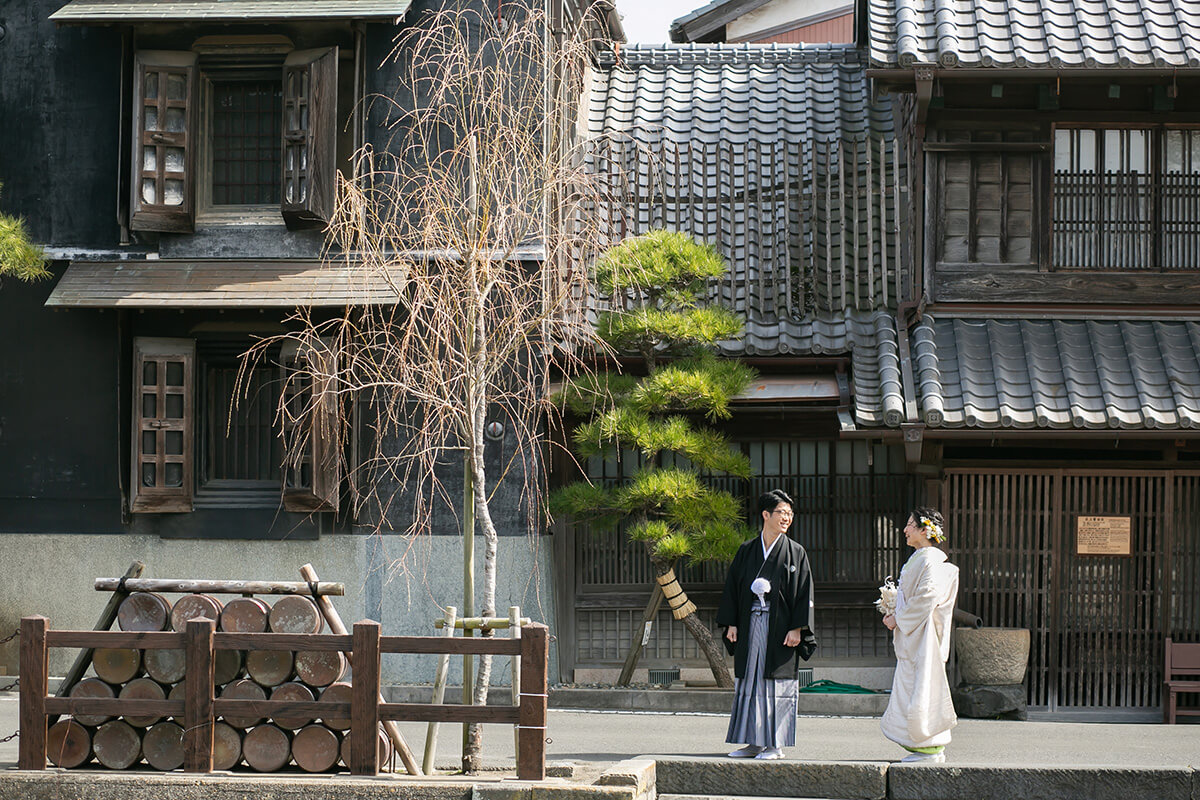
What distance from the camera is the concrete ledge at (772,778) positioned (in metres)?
8.85

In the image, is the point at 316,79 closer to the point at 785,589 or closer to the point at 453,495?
the point at 453,495

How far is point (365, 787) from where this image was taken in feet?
26.1

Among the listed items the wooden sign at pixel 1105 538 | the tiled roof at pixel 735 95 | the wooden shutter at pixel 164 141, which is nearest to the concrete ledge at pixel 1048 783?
the wooden sign at pixel 1105 538

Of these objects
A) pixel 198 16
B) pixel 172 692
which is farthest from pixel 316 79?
pixel 172 692

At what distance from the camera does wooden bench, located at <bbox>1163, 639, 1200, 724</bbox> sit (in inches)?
496

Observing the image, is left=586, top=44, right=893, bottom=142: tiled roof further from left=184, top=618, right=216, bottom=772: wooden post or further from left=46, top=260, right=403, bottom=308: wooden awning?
left=184, top=618, right=216, bottom=772: wooden post

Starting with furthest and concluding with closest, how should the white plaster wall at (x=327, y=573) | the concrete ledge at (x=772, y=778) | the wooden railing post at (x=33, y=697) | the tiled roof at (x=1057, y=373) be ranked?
the white plaster wall at (x=327, y=573), the tiled roof at (x=1057, y=373), the concrete ledge at (x=772, y=778), the wooden railing post at (x=33, y=697)

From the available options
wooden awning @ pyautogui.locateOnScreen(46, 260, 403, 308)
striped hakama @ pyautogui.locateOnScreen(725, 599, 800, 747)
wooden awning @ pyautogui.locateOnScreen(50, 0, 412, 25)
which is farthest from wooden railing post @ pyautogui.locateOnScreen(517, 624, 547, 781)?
wooden awning @ pyautogui.locateOnScreen(50, 0, 412, 25)

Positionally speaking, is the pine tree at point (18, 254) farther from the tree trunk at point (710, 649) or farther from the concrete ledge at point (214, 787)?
the tree trunk at point (710, 649)

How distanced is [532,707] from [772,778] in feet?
6.20

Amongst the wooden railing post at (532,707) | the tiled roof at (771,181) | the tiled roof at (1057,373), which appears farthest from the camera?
the tiled roof at (771,181)

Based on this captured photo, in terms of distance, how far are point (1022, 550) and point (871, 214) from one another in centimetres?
406

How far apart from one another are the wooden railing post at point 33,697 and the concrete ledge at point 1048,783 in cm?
556

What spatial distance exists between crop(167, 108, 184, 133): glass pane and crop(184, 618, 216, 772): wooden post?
7285mm
